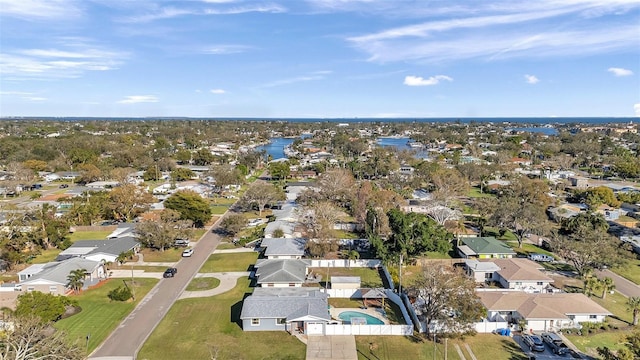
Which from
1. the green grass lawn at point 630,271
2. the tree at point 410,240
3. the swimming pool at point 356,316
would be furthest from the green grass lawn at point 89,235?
the green grass lawn at point 630,271

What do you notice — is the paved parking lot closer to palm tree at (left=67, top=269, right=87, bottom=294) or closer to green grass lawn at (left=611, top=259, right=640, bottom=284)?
green grass lawn at (left=611, top=259, right=640, bottom=284)

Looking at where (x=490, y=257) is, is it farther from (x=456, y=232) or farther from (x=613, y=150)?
(x=613, y=150)

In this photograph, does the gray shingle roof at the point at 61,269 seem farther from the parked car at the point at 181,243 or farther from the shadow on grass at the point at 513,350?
the shadow on grass at the point at 513,350

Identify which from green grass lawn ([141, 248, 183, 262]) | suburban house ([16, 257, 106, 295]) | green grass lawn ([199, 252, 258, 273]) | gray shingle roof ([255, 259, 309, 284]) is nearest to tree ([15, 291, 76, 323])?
suburban house ([16, 257, 106, 295])

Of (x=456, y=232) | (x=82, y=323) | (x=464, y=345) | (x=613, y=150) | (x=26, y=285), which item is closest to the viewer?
(x=464, y=345)

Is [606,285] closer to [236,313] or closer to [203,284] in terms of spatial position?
[236,313]

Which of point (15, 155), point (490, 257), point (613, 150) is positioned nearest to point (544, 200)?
point (490, 257)
